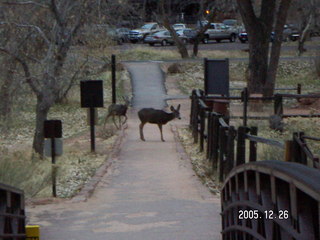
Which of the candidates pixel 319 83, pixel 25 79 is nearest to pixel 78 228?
pixel 25 79

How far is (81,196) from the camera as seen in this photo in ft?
37.7

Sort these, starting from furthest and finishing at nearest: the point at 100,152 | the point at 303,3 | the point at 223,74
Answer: the point at 303,3
the point at 223,74
the point at 100,152

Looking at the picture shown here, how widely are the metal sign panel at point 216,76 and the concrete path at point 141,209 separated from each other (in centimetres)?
625

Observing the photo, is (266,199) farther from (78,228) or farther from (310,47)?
(310,47)

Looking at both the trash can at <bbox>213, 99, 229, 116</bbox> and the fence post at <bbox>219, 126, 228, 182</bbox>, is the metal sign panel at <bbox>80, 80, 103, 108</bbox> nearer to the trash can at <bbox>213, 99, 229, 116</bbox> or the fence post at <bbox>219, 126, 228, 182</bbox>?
the trash can at <bbox>213, 99, 229, 116</bbox>

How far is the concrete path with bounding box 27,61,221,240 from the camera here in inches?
340

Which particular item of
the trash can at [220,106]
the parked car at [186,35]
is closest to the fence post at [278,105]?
the trash can at [220,106]

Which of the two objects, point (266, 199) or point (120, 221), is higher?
point (266, 199)

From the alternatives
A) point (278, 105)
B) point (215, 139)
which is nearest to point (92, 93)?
point (215, 139)

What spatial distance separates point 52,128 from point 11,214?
5.70 meters

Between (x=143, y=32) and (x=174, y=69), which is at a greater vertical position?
(x=143, y=32)

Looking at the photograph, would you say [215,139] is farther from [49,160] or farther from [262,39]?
[262,39]

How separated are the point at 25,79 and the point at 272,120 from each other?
6.75 meters

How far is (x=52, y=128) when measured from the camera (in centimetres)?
1231
